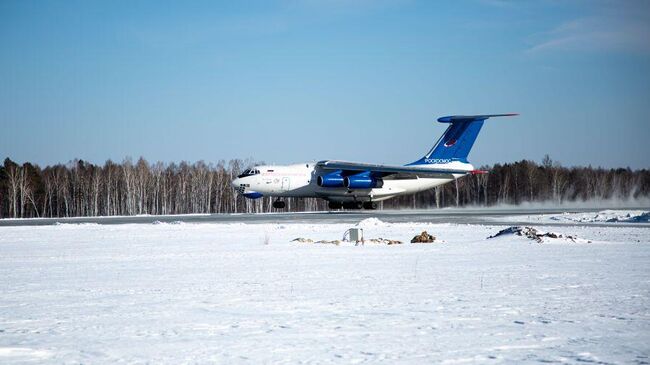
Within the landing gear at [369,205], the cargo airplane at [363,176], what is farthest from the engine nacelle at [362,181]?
the landing gear at [369,205]

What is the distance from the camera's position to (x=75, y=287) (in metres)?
10.1

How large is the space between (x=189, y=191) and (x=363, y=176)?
44927mm

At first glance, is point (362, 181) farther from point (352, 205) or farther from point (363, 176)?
point (352, 205)

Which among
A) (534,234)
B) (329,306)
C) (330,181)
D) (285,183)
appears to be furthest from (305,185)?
(329,306)

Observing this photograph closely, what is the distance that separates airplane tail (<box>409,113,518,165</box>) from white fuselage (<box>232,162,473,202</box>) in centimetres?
94

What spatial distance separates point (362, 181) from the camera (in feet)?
154

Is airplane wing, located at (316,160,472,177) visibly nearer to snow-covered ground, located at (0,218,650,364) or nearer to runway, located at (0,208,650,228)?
runway, located at (0,208,650,228)

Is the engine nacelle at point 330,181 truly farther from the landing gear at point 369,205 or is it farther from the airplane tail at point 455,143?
the airplane tail at point 455,143

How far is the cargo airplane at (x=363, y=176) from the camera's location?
151 ft

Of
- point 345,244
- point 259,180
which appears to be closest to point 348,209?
point 259,180

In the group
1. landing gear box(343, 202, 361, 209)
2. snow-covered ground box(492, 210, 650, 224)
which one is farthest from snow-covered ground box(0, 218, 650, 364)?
landing gear box(343, 202, 361, 209)

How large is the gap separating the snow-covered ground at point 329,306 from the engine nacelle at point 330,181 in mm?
29591

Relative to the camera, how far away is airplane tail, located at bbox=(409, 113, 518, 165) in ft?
166

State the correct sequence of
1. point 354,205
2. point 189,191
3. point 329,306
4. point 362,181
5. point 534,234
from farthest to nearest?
point 189,191
point 354,205
point 362,181
point 534,234
point 329,306
